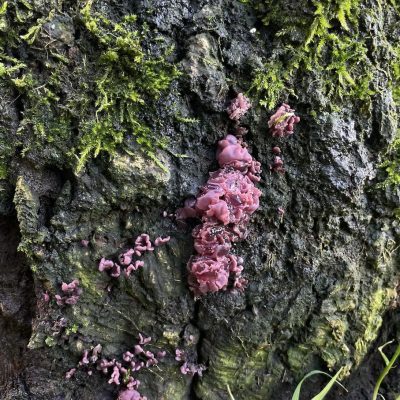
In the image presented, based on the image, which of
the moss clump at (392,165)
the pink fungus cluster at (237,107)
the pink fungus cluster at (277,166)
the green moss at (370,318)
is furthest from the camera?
the green moss at (370,318)

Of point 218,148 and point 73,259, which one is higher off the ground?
point 218,148

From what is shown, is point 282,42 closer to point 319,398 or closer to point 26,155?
point 26,155

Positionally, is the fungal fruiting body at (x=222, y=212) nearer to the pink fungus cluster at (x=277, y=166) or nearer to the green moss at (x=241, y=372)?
the pink fungus cluster at (x=277, y=166)

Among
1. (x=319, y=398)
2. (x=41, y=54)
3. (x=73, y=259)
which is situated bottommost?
(x=319, y=398)

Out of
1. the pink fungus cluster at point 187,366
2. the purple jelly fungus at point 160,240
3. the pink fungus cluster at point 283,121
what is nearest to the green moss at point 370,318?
the pink fungus cluster at point 187,366

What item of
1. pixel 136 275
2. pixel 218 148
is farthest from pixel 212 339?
pixel 218 148

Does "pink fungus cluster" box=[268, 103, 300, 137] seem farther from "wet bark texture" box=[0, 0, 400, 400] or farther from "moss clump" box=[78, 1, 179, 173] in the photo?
"moss clump" box=[78, 1, 179, 173]
